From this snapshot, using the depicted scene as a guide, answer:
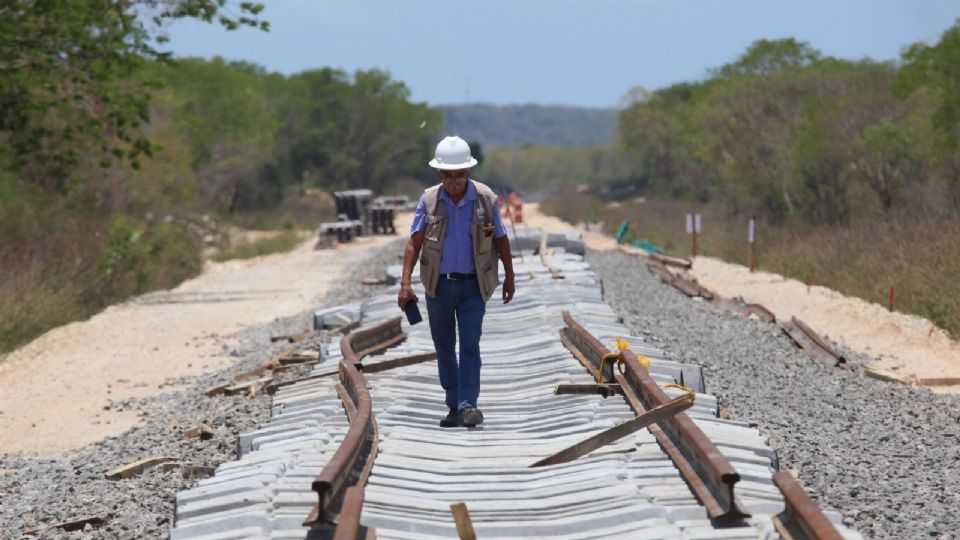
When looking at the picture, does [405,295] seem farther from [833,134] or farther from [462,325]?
[833,134]

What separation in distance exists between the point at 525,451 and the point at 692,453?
3.85 ft

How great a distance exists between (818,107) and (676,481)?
1662 inches

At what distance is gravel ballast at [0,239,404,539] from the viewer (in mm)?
7551

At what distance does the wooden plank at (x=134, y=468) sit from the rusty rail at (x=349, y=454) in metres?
1.35

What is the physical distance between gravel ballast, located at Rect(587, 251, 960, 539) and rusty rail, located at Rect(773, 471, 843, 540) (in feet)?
2.31

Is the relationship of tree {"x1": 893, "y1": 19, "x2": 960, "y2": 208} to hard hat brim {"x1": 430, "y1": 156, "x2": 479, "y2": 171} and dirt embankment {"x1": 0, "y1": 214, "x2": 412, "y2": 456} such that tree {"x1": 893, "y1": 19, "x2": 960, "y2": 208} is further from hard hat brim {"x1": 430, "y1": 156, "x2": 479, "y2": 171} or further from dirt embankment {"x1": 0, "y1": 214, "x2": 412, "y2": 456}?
hard hat brim {"x1": 430, "y1": 156, "x2": 479, "y2": 171}

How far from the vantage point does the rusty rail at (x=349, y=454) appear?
5.84 metres

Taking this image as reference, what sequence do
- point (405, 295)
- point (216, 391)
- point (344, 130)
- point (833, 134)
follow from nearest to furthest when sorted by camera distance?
1. point (405, 295)
2. point (216, 391)
3. point (833, 134)
4. point (344, 130)

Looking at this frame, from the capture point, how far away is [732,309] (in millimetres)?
22688

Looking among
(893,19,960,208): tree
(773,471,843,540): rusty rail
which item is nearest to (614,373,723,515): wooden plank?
(773,471,843,540): rusty rail

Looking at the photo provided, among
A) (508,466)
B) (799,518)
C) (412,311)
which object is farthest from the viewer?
(412,311)

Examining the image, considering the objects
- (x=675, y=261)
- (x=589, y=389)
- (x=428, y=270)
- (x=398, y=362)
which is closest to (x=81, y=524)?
(x=428, y=270)

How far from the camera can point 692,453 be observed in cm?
688

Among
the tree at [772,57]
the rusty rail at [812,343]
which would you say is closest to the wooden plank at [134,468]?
the rusty rail at [812,343]
